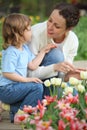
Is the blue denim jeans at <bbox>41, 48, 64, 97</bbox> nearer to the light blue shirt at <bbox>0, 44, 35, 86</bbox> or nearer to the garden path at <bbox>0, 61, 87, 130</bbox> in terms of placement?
the light blue shirt at <bbox>0, 44, 35, 86</bbox>

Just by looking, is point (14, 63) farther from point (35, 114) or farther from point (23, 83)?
point (35, 114)

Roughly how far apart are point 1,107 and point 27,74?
1.26 feet

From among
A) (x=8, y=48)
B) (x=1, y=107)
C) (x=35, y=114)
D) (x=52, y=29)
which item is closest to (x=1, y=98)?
(x=1, y=107)

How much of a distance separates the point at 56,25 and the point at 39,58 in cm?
34

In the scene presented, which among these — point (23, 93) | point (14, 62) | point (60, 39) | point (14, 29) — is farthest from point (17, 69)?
point (60, 39)

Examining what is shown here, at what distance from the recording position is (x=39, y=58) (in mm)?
5203

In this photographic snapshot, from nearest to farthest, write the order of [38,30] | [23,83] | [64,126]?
[64,126], [23,83], [38,30]

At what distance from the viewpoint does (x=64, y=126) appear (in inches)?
145

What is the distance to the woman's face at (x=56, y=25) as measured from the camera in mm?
5203

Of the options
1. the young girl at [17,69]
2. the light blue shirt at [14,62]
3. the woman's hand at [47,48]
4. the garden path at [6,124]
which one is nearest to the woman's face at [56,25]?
the woman's hand at [47,48]

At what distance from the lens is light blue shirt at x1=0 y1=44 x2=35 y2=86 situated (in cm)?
495

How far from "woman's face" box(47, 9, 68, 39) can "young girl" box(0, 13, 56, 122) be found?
0.21 meters

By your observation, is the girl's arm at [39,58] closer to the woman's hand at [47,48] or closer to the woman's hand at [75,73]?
the woman's hand at [47,48]

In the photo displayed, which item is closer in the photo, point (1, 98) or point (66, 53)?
point (1, 98)
